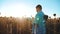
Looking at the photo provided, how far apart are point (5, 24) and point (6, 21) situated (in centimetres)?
17

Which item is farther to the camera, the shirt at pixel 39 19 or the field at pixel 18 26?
the field at pixel 18 26

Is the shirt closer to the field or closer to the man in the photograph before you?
the man

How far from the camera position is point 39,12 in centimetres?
373

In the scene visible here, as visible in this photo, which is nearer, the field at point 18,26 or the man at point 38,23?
the man at point 38,23

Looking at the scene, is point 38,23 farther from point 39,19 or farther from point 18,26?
point 18,26

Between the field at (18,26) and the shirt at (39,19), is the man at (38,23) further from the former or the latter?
the field at (18,26)

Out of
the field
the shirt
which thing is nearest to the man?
the shirt

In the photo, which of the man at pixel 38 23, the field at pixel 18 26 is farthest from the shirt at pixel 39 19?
the field at pixel 18 26

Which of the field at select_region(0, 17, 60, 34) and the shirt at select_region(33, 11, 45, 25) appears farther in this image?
the field at select_region(0, 17, 60, 34)

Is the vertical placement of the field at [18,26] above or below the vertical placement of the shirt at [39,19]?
below

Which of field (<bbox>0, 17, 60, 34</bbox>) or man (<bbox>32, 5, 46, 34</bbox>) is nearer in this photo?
man (<bbox>32, 5, 46, 34</bbox>)

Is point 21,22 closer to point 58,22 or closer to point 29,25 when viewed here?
point 29,25

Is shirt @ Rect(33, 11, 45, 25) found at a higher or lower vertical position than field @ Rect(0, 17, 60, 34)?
higher

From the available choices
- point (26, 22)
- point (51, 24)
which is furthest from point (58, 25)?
point (26, 22)
